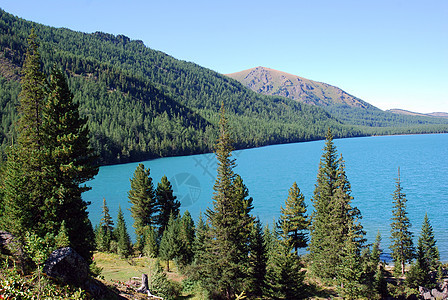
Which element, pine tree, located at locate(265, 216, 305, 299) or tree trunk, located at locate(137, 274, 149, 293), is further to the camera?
pine tree, located at locate(265, 216, 305, 299)

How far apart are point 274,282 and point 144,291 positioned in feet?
47.7

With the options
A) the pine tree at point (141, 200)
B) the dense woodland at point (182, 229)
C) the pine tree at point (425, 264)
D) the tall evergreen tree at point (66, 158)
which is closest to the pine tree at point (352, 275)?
the dense woodland at point (182, 229)

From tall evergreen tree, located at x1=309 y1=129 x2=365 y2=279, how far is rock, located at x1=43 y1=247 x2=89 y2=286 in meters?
25.1

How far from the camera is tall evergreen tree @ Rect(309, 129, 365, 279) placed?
2939 cm

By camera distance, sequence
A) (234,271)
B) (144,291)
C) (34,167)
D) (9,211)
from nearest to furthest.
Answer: (144,291)
(9,211)
(34,167)
(234,271)

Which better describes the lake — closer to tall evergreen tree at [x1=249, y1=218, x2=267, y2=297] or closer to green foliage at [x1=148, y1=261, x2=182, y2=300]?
tall evergreen tree at [x1=249, y1=218, x2=267, y2=297]

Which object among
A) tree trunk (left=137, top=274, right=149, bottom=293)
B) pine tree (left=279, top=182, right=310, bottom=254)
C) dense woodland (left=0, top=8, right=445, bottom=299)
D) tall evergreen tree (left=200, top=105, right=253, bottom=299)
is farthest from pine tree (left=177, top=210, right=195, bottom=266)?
tree trunk (left=137, top=274, right=149, bottom=293)

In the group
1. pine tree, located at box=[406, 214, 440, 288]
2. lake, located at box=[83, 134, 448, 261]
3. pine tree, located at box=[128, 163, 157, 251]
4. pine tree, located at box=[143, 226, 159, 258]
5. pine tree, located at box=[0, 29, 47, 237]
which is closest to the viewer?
pine tree, located at box=[0, 29, 47, 237]

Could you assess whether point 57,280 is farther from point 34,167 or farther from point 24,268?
point 34,167

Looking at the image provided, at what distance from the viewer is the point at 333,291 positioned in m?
31.1

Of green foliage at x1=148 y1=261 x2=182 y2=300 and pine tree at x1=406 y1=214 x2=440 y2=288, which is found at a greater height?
green foliage at x1=148 y1=261 x2=182 y2=300

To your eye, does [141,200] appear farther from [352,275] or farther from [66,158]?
[352,275]

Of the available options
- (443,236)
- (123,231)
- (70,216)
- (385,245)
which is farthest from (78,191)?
(443,236)

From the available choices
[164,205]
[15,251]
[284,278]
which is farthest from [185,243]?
[15,251]
